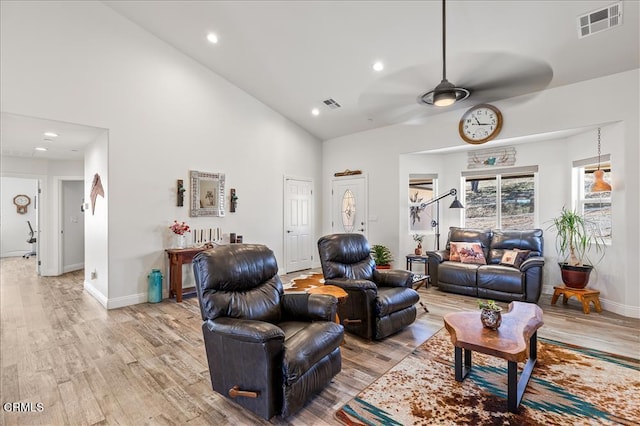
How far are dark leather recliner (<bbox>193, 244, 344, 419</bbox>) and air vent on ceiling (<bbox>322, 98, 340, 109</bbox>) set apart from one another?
3.73m

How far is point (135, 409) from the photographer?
84.4 inches

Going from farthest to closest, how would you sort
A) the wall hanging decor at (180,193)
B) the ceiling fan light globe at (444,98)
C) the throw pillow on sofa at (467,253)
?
the throw pillow on sofa at (467,253)
the wall hanging decor at (180,193)
the ceiling fan light globe at (444,98)

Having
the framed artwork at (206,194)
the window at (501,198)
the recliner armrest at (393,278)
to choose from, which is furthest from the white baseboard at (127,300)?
the window at (501,198)

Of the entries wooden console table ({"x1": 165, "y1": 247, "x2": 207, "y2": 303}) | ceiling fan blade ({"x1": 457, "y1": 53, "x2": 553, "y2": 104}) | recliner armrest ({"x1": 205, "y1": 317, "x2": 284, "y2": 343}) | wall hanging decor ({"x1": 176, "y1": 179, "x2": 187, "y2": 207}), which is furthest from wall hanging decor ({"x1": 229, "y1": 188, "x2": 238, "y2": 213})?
ceiling fan blade ({"x1": 457, "y1": 53, "x2": 553, "y2": 104})

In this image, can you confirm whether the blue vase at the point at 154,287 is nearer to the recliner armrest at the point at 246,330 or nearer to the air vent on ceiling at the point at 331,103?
the recliner armrest at the point at 246,330

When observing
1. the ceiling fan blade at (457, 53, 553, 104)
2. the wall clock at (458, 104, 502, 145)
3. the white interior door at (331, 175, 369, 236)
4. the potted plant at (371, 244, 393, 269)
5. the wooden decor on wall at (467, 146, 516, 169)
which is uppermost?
the ceiling fan blade at (457, 53, 553, 104)

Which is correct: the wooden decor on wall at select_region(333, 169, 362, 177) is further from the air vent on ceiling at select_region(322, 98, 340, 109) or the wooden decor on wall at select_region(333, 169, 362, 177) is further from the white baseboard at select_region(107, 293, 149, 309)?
the white baseboard at select_region(107, 293, 149, 309)

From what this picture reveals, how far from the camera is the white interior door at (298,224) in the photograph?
675 centimetres

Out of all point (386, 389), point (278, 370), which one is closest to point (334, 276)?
point (386, 389)

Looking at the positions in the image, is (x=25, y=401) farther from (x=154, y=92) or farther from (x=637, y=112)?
(x=637, y=112)

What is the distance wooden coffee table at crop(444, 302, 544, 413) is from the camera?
2.06 m

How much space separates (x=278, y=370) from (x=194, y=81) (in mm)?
4980

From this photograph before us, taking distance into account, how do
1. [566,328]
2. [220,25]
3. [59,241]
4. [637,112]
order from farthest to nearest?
[59,241], [220,25], [637,112], [566,328]

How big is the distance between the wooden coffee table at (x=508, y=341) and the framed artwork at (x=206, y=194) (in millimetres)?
4277
